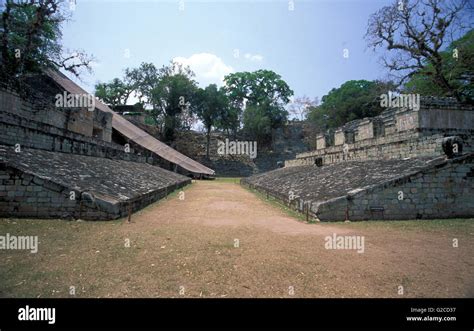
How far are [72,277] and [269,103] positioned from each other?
46.1m

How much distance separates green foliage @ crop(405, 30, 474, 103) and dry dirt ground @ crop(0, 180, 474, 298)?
15.5 meters

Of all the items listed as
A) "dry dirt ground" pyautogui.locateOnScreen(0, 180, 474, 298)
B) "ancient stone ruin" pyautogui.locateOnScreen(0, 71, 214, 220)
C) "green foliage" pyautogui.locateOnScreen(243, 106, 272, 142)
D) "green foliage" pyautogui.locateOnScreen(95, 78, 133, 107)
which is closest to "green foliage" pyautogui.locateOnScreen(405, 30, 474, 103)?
"dry dirt ground" pyautogui.locateOnScreen(0, 180, 474, 298)

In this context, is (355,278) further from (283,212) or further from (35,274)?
(283,212)

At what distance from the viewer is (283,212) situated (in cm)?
897

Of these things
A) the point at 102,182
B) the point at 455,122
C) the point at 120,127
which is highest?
the point at 120,127

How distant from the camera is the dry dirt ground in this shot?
123 inches

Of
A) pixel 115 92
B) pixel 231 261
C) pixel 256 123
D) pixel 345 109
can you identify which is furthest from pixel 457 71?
pixel 115 92

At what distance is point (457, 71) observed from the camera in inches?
629

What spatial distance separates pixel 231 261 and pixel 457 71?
20985mm

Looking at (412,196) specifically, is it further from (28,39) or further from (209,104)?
(209,104)

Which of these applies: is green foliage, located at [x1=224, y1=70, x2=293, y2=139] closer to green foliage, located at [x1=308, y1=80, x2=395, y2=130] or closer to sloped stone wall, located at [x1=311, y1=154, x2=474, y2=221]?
green foliage, located at [x1=308, y1=80, x2=395, y2=130]

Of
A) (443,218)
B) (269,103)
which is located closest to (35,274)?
(443,218)

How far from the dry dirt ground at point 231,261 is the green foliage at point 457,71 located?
15454mm

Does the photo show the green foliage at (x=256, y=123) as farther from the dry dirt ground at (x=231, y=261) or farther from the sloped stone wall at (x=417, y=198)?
the dry dirt ground at (x=231, y=261)
